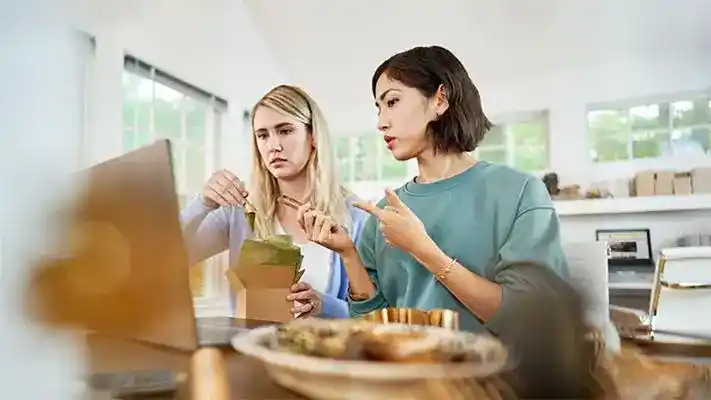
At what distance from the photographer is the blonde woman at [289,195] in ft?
2.49

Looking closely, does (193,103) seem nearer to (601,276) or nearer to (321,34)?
(321,34)

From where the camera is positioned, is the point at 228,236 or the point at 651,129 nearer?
the point at 651,129

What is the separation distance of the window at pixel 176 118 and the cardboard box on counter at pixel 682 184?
52 cm

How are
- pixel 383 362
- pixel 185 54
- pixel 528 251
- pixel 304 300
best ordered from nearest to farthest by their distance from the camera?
pixel 383 362, pixel 528 251, pixel 304 300, pixel 185 54

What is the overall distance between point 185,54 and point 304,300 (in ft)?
1.17

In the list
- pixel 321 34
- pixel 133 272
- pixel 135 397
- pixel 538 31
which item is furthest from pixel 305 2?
pixel 135 397

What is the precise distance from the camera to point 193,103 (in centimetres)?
86

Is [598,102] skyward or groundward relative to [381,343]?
skyward

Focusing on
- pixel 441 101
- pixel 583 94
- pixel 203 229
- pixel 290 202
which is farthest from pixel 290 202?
pixel 583 94

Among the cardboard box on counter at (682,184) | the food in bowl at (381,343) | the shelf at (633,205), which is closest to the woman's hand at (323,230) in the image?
the food in bowl at (381,343)

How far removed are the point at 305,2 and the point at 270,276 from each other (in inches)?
13.3

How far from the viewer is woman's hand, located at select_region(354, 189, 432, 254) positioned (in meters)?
0.69

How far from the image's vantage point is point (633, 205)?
67cm

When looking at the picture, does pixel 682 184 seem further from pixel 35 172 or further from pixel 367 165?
pixel 35 172
